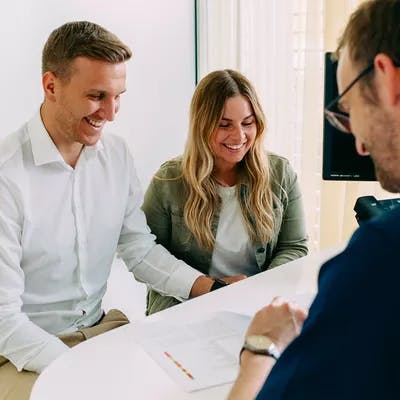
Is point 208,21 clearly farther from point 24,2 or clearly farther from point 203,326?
point 203,326

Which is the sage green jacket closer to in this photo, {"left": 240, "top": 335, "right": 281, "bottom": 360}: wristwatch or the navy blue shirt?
{"left": 240, "top": 335, "right": 281, "bottom": 360}: wristwatch

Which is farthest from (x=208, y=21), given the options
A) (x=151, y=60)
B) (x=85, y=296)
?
(x=85, y=296)

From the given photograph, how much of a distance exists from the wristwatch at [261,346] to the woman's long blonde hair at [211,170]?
0.85 metres

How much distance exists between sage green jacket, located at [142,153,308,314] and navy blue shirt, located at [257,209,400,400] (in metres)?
1.21

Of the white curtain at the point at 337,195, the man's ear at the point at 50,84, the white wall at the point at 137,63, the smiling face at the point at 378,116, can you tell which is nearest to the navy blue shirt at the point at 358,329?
the smiling face at the point at 378,116

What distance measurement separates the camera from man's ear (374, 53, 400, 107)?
722mm

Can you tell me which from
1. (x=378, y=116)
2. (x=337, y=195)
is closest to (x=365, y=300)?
(x=378, y=116)

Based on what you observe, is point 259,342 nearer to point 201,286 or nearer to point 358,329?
point 358,329

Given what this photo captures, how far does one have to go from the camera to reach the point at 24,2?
7.41ft

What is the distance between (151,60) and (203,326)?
5.93 feet

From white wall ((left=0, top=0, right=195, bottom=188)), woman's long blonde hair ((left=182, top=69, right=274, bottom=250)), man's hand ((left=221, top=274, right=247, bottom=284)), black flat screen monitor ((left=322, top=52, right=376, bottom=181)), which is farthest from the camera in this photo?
white wall ((left=0, top=0, right=195, bottom=188))

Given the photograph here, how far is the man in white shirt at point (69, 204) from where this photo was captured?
59.3 inches

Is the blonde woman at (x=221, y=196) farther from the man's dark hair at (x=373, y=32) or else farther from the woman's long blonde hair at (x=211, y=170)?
the man's dark hair at (x=373, y=32)

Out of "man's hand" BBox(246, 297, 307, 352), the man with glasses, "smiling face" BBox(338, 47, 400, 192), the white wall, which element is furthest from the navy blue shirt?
the white wall
